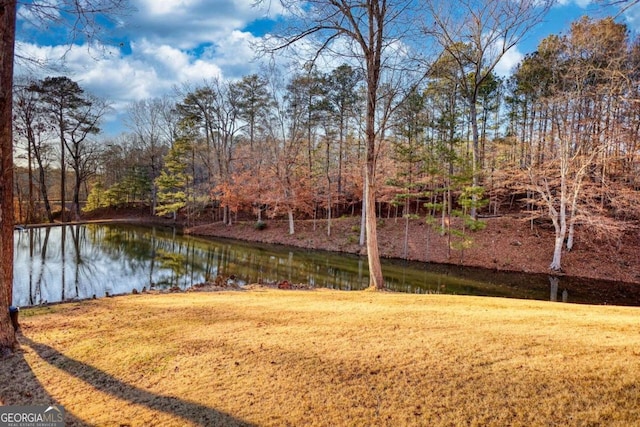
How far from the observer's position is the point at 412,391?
2762 mm

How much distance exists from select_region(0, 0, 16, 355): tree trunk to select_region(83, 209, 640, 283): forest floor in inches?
616

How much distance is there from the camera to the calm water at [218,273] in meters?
10.5

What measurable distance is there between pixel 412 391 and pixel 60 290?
10.4 m

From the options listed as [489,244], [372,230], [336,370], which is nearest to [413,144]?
[489,244]

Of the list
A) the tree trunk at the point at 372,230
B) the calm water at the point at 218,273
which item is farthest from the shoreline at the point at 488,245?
the tree trunk at the point at 372,230

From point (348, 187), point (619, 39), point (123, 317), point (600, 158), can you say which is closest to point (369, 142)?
point (123, 317)

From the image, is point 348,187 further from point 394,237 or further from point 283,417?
point 283,417

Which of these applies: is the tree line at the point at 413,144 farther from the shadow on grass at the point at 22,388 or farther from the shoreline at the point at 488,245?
the shadow on grass at the point at 22,388

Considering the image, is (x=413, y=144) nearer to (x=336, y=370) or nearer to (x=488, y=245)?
(x=488, y=245)

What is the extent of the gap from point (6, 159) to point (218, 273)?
946 centimetres

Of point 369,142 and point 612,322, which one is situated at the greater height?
point 369,142

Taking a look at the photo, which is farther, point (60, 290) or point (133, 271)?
point (133, 271)

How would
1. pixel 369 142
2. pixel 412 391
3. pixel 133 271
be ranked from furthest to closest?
pixel 133 271 < pixel 369 142 < pixel 412 391

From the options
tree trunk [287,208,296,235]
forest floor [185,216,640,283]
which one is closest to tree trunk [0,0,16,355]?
forest floor [185,216,640,283]
